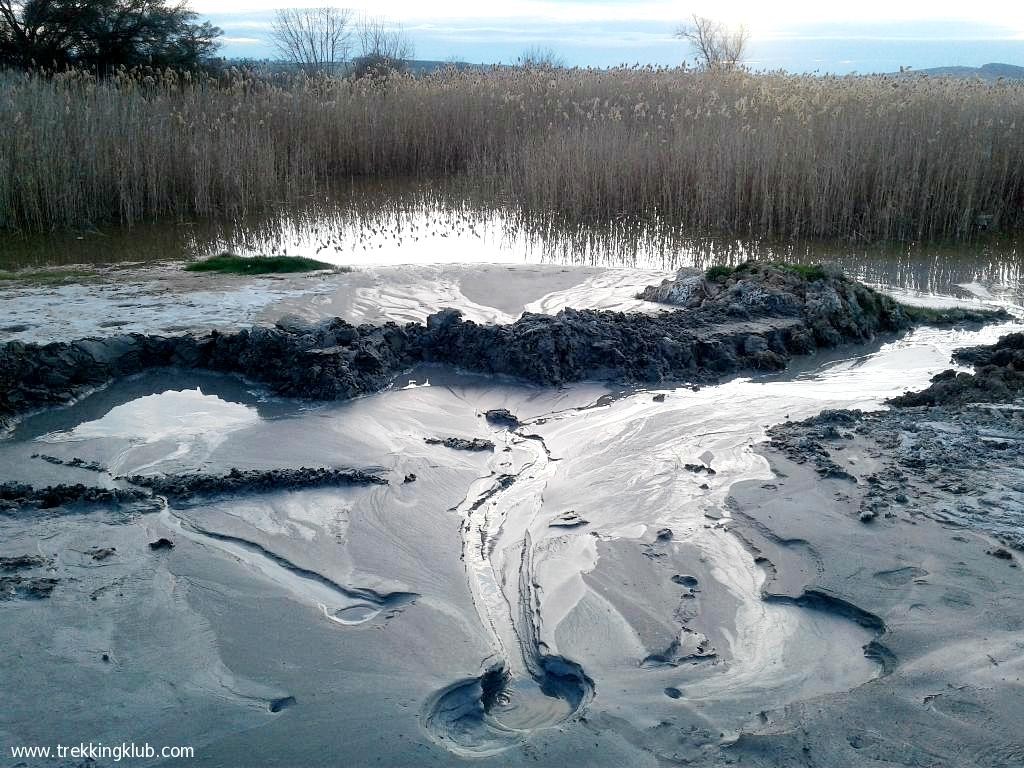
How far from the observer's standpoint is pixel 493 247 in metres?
8.48

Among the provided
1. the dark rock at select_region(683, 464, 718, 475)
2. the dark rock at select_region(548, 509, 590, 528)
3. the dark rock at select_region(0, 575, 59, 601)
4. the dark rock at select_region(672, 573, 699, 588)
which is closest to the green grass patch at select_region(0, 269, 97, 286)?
the dark rock at select_region(0, 575, 59, 601)

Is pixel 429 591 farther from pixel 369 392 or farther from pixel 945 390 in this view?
pixel 945 390

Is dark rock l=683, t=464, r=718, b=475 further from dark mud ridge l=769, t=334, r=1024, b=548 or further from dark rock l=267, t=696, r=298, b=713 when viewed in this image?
dark rock l=267, t=696, r=298, b=713

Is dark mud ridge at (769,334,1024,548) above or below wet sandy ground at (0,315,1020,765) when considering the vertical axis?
above

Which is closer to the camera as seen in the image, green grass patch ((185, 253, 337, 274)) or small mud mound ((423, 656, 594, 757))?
small mud mound ((423, 656, 594, 757))

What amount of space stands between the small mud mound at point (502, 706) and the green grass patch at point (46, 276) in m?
5.18

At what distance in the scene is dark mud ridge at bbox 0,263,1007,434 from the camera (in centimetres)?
469

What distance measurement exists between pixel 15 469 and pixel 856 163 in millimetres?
8068

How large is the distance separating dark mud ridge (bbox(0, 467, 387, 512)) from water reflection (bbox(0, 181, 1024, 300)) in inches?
158

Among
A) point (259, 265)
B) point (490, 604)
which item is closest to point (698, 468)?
point (490, 604)

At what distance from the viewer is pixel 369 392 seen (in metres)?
4.81

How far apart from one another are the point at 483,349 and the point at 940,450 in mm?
2418

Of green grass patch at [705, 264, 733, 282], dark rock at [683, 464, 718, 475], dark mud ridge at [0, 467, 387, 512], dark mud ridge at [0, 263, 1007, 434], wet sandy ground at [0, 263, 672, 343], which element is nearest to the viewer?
dark mud ridge at [0, 467, 387, 512]

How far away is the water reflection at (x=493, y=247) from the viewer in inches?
311
